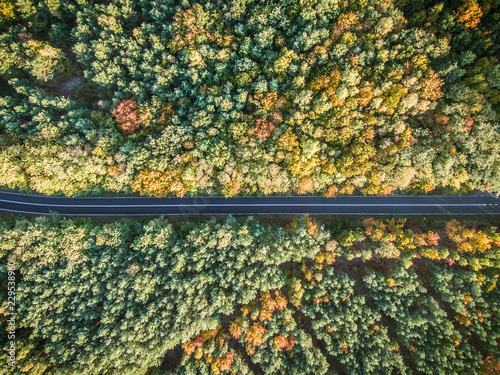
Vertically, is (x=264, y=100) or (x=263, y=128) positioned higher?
(x=264, y=100)

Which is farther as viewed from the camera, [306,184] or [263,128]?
[306,184]

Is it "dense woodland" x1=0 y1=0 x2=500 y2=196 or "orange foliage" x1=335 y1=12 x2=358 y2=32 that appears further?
"orange foliage" x1=335 y1=12 x2=358 y2=32

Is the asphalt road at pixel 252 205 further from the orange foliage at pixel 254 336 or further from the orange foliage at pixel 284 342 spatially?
the orange foliage at pixel 284 342

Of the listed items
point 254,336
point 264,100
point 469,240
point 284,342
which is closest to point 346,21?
point 264,100

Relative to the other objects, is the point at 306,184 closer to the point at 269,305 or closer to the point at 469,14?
the point at 269,305

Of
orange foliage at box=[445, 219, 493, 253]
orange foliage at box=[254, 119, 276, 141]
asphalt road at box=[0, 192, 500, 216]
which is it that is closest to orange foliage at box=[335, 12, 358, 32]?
orange foliage at box=[254, 119, 276, 141]

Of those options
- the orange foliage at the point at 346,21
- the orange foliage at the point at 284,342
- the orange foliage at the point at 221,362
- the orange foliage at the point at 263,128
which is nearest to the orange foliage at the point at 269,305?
the orange foliage at the point at 284,342

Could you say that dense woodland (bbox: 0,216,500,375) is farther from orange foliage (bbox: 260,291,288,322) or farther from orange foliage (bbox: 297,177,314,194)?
orange foliage (bbox: 297,177,314,194)
